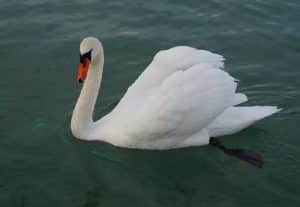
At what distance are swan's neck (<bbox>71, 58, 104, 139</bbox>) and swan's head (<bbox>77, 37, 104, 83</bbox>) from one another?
182 millimetres

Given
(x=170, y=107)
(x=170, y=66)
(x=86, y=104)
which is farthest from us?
(x=170, y=66)

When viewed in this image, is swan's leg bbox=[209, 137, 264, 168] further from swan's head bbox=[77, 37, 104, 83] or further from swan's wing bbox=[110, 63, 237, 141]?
swan's head bbox=[77, 37, 104, 83]

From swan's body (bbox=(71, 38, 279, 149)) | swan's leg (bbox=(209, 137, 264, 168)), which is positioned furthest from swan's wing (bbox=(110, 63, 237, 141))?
swan's leg (bbox=(209, 137, 264, 168))

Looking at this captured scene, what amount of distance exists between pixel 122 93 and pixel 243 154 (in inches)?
88.5

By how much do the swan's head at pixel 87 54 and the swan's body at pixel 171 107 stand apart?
0.04 ft

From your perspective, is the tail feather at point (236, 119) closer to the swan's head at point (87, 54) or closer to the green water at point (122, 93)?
the green water at point (122, 93)

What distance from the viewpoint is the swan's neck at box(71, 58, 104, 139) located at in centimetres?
836

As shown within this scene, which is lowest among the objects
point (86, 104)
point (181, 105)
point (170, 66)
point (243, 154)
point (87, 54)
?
point (243, 154)

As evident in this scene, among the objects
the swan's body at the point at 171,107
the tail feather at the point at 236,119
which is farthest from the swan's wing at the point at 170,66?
the tail feather at the point at 236,119

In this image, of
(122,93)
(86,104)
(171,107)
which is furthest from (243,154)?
(122,93)

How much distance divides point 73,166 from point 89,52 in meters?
1.42

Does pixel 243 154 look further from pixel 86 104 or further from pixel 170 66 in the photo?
pixel 86 104

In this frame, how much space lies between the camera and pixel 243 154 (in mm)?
8258

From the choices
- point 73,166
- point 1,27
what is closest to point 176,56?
point 73,166
